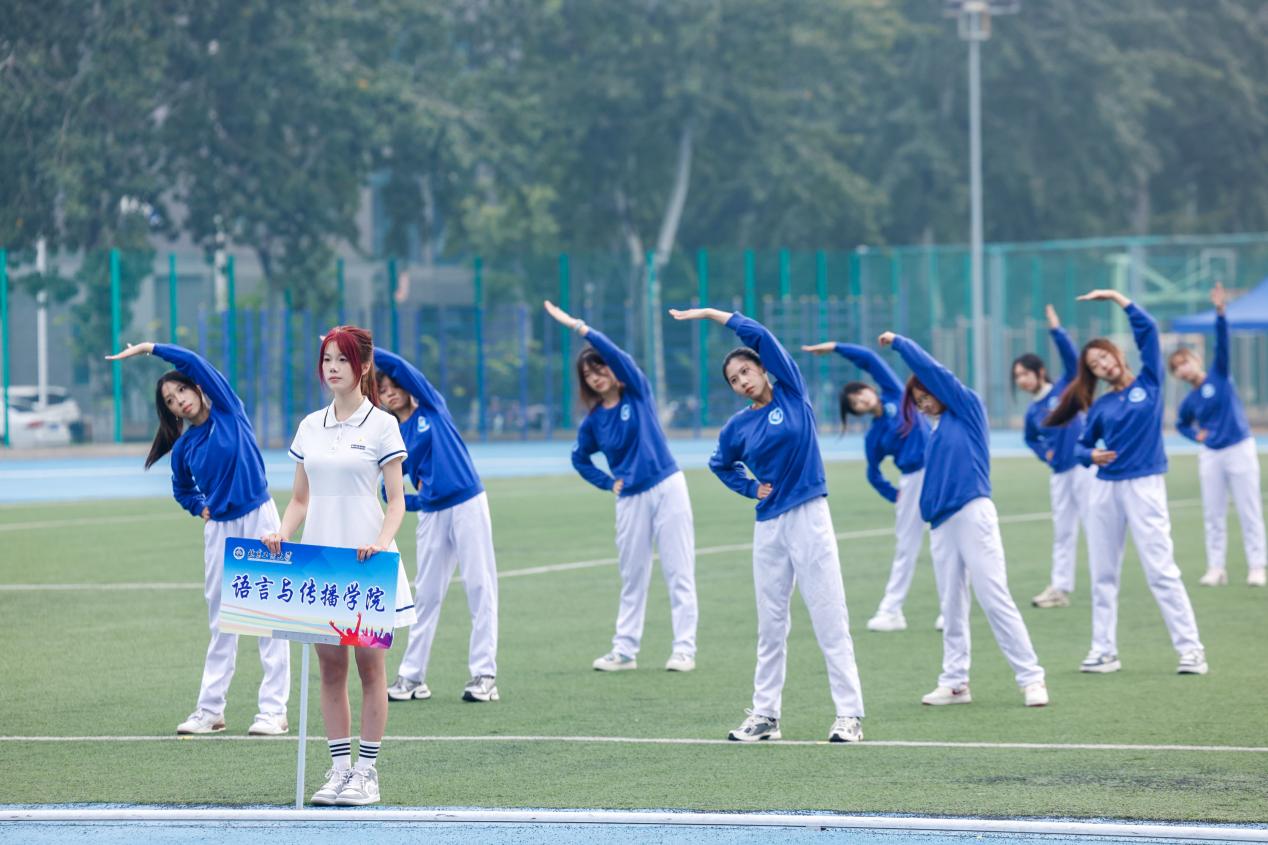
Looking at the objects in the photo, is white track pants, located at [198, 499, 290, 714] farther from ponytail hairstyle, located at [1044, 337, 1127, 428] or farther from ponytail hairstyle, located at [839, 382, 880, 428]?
ponytail hairstyle, located at [1044, 337, 1127, 428]

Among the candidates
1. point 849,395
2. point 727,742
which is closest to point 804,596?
point 727,742

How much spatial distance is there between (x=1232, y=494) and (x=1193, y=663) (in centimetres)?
562

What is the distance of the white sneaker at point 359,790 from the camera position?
7.89 m

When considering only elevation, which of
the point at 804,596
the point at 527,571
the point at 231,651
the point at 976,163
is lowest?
the point at 527,571

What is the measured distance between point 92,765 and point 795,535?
3.52 m

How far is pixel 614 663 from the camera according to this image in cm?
1208

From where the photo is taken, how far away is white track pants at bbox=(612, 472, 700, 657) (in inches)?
480

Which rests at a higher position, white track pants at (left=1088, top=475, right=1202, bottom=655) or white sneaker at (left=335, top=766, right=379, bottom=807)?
white track pants at (left=1088, top=475, right=1202, bottom=655)

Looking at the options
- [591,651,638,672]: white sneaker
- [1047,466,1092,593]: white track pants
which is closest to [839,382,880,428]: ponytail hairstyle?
[591,651,638,672]: white sneaker

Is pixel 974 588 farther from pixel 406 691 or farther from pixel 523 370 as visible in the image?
pixel 523 370

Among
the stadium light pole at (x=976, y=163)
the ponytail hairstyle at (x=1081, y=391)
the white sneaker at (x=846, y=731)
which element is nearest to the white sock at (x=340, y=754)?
the white sneaker at (x=846, y=731)

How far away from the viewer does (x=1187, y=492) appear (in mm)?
26562

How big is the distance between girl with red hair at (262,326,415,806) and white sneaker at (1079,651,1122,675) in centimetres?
537

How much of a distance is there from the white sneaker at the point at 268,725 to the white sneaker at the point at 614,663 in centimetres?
273
